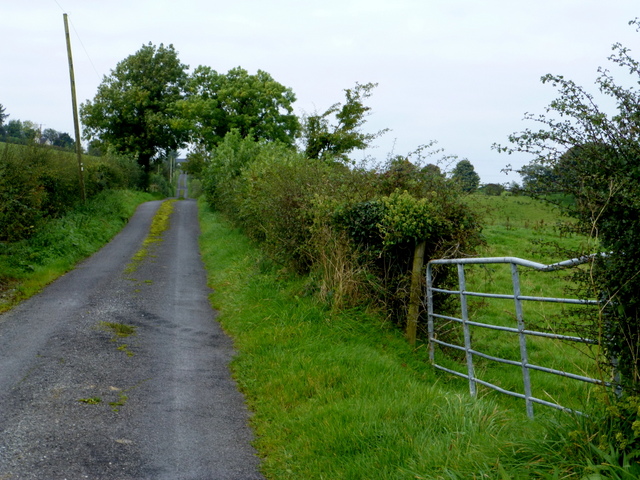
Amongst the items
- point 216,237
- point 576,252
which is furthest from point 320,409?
point 216,237

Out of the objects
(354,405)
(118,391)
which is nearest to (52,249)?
(118,391)

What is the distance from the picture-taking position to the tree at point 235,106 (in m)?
47.8

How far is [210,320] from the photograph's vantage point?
11.0 meters

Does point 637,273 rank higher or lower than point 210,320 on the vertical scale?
higher

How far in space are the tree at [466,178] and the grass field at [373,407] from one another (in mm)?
305

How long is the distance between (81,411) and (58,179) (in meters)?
18.7

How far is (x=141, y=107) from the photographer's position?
5306 cm

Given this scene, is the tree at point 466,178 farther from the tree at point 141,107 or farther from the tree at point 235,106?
the tree at point 141,107

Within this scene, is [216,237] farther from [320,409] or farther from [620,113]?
[620,113]

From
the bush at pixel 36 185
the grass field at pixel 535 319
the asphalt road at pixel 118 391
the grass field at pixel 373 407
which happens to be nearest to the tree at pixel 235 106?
the bush at pixel 36 185

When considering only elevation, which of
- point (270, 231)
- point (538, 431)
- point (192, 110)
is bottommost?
point (538, 431)

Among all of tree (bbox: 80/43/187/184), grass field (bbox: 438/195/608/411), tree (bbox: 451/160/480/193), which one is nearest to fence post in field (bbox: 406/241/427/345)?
grass field (bbox: 438/195/608/411)

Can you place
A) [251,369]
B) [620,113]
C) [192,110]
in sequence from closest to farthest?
[620,113] → [251,369] → [192,110]

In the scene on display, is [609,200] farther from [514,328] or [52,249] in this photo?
[52,249]
